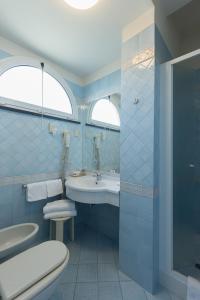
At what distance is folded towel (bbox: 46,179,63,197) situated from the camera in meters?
2.04

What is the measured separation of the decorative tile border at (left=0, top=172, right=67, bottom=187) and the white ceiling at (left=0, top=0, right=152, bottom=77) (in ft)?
4.83

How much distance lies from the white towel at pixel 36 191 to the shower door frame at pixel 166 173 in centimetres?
130

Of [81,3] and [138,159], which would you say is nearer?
[81,3]

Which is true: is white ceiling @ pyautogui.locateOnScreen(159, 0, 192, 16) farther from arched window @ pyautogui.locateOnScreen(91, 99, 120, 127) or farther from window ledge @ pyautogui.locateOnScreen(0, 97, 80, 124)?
window ledge @ pyautogui.locateOnScreen(0, 97, 80, 124)

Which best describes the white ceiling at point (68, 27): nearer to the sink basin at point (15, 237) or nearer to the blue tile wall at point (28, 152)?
the blue tile wall at point (28, 152)

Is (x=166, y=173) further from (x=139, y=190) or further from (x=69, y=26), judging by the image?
(x=69, y=26)

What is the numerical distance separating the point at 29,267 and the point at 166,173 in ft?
4.04

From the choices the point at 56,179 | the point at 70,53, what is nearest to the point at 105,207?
the point at 56,179

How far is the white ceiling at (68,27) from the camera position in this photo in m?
1.39

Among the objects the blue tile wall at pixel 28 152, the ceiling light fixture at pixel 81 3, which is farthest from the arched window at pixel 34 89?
the ceiling light fixture at pixel 81 3

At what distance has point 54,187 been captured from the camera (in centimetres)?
208

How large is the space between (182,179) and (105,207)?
43.1 inches

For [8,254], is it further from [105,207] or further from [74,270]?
[105,207]

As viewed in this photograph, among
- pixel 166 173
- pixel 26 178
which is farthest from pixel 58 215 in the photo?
pixel 166 173
